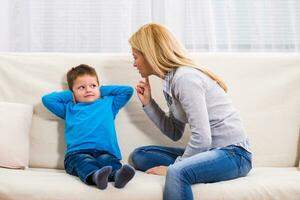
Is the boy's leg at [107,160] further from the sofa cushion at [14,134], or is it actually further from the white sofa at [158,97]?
the sofa cushion at [14,134]

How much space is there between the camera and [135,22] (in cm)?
265

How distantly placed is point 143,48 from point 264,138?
2.51 ft

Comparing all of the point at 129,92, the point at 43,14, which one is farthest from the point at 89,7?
the point at 129,92

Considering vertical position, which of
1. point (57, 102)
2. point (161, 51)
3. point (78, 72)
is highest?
point (161, 51)

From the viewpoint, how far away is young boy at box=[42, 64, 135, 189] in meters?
1.89

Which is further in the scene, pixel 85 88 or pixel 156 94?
pixel 156 94

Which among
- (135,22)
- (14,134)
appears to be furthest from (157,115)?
(135,22)

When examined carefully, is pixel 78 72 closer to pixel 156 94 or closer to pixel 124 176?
pixel 156 94

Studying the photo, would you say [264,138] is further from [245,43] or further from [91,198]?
[91,198]

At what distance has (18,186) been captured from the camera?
1.58 meters

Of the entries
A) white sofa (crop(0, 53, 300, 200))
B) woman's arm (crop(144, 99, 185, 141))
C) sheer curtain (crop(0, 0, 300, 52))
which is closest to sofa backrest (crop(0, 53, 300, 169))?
white sofa (crop(0, 53, 300, 200))

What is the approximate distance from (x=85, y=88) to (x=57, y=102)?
0.15 metres

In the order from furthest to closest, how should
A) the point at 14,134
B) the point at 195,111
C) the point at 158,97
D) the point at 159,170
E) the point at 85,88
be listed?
1. the point at 158,97
2. the point at 85,88
3. the point at 14,134
4. the point at 159,170
5. the point at 195,111

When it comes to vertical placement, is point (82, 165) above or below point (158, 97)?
below
